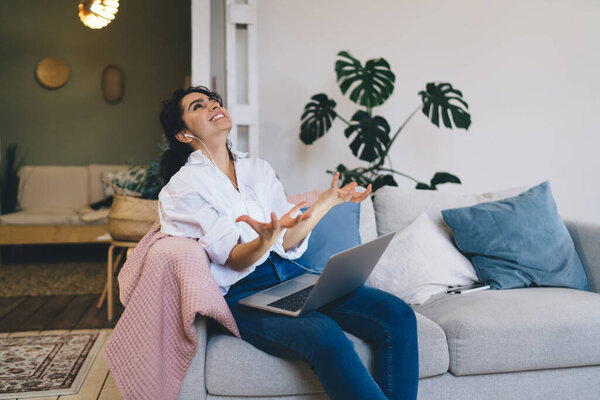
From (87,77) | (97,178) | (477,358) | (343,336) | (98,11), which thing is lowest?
(477,358)

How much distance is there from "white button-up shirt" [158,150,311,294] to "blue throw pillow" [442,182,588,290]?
75cm

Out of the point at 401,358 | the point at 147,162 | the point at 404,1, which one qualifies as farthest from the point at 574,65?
the point at 147,162

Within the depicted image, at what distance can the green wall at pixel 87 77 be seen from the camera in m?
5.13

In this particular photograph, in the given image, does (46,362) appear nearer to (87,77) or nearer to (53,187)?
(53,187)

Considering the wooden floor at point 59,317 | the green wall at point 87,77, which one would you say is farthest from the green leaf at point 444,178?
the green wall at point 87,77

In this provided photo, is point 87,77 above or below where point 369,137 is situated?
above

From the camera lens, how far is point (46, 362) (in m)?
2.02

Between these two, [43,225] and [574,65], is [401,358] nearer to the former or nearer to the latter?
[574,65]

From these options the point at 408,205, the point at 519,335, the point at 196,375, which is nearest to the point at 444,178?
the point at 408,205

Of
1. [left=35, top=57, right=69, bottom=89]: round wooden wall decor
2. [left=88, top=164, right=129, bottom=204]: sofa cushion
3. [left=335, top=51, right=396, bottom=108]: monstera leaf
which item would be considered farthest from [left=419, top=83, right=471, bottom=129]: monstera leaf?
[left=35, top=57, right=69, bottom=89]: round wooden wall decor

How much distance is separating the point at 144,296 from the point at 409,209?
4.02 feet

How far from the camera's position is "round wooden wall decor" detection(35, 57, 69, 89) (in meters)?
5.12

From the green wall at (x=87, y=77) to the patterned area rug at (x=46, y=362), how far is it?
335cm

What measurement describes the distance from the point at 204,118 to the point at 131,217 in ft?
3.20
